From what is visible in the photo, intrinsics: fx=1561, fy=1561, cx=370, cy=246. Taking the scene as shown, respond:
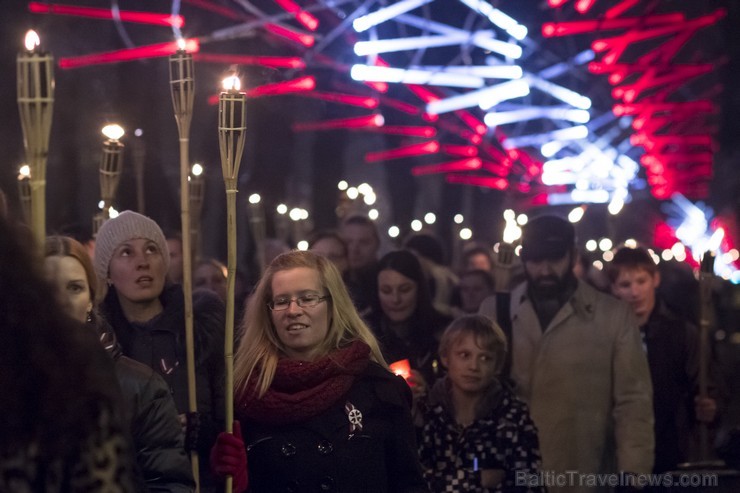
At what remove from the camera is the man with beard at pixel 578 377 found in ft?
26.5

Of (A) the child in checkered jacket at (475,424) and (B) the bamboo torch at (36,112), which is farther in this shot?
(A) the child in checkered jacket at (475,424)

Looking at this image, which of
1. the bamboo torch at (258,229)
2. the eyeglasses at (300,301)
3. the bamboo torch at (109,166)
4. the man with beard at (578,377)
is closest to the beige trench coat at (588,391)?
the man with beard at (578,377)

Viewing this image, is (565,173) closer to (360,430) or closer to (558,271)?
(558,271)

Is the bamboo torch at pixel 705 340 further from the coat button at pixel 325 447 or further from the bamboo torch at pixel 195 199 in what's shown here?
the coat button at pixel 325 447

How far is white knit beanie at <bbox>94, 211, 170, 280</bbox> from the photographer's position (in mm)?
6855

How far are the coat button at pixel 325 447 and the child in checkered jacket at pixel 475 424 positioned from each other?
1.63 meters

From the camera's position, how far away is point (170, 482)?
496 cm

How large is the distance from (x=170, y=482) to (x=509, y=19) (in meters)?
12.5

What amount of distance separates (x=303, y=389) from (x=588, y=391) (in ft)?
9.70

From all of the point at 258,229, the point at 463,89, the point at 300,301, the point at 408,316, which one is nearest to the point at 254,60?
the point at 258,229

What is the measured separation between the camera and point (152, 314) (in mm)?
6781

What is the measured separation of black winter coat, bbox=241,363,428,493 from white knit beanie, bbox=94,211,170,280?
152 cm

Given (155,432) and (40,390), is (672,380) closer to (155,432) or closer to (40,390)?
(155,432)

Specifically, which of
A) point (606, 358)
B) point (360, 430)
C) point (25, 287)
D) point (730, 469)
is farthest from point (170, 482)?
point (730, 469)
